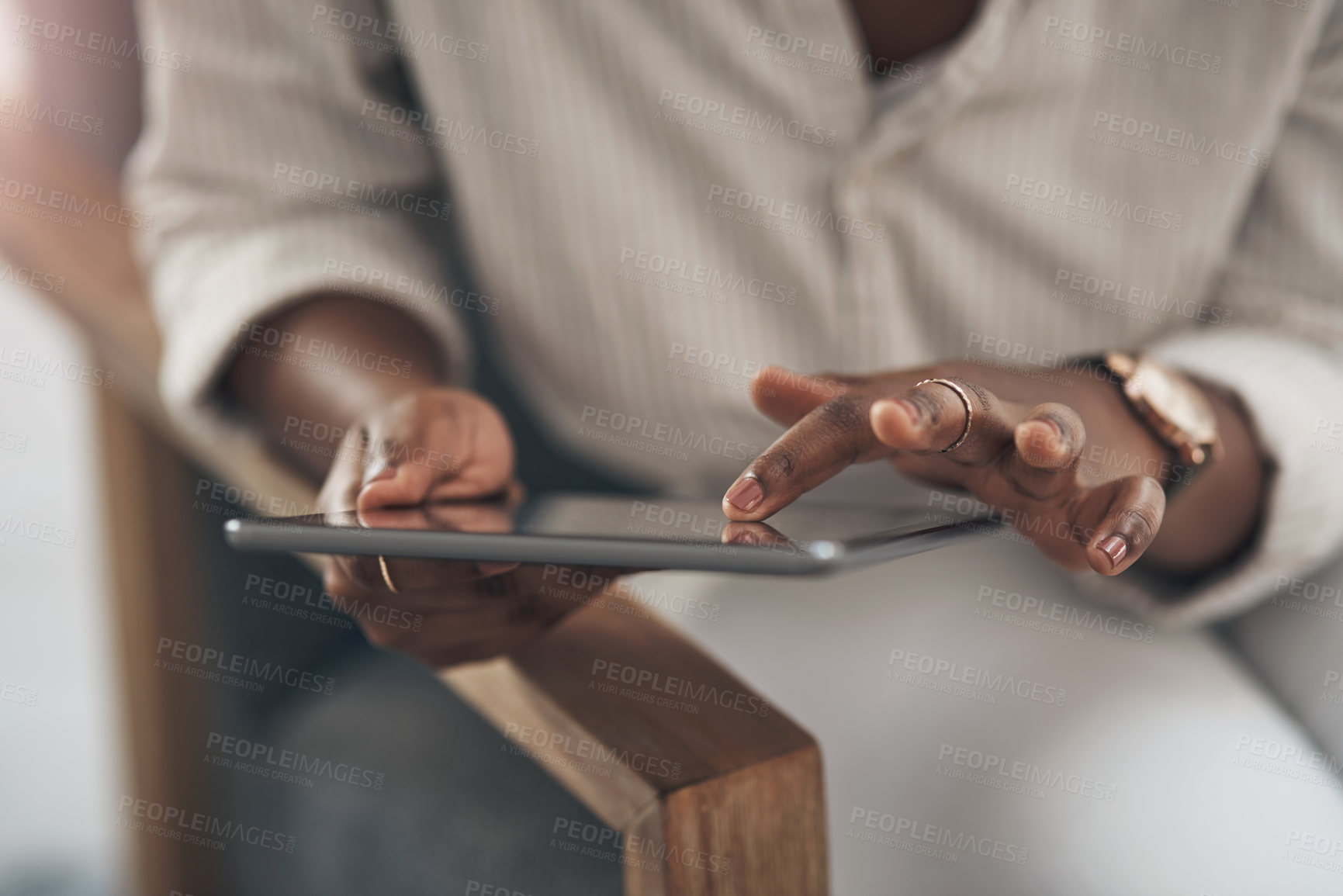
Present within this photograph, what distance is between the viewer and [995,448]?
344mm

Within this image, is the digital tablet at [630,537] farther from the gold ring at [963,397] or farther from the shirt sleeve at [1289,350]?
the shirt sleeve at [1289,350]

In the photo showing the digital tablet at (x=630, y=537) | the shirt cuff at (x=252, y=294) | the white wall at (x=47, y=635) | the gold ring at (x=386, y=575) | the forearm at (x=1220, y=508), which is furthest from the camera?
the white wall at (x=47, y=635)

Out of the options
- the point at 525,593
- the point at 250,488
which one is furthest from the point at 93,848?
the point at 525,593

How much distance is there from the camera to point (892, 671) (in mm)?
476

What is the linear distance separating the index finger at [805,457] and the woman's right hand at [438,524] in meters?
0.08

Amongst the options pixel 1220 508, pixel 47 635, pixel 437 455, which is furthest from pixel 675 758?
pixel 47 635

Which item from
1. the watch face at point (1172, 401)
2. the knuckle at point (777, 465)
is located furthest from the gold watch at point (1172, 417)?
the knuckle at point (777, 465)

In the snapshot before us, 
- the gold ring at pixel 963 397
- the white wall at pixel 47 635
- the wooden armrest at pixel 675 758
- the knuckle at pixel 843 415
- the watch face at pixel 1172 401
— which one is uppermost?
the gold ring at pixel 963 397

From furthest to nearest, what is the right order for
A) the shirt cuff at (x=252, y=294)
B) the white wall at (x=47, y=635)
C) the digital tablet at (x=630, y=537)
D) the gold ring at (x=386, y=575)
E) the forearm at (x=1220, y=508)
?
the white wall at (x=47, y=635), the shirt cuff at (x=252, y=294), the forearm at (x=1220, y=508), the gold ring at (x=386, y=575), the digital tablet at (x=630, y=537)

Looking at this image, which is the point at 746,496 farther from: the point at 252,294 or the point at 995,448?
the point at 252,294

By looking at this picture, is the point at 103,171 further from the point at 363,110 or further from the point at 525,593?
the point at 525,593

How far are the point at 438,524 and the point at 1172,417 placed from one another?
1.12 feet

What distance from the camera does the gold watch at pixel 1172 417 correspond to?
1.44ft

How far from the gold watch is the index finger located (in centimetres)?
18
